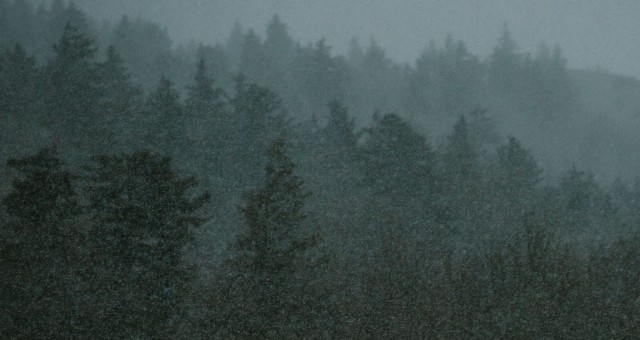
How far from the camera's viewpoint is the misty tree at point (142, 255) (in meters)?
12.7

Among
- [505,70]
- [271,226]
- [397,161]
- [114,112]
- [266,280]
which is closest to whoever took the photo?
[266,280]

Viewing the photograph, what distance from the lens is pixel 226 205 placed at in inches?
1007

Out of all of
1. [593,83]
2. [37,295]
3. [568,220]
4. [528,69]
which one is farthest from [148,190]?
[593,83]

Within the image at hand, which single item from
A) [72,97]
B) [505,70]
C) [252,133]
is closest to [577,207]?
[252,133]

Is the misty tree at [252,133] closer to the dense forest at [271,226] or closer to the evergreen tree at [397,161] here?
the dense forest at [271,226]

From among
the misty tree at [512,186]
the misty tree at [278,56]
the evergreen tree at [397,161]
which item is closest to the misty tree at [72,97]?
the evergreen tree at [397,161]

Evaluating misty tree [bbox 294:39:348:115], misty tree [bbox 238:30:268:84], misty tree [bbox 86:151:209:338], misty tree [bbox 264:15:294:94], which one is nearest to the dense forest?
misty tree [bbox 86:151:209:338]

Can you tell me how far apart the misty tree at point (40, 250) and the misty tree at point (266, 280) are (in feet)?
17.0

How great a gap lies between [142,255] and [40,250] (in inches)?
149

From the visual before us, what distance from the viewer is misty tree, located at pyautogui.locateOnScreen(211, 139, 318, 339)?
11977 mm

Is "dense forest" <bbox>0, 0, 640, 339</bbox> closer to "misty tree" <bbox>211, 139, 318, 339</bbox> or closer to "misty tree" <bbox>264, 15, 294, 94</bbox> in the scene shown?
"misty tree" <bbox>211, 139, 318, 339</bbox>

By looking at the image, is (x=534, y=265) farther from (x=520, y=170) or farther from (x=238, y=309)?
(x=520, y=170)

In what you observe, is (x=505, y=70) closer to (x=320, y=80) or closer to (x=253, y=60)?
(x=320, y=80)

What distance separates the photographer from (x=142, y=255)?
1302cm
